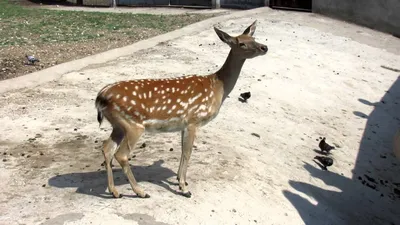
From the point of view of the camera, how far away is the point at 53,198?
575 cm

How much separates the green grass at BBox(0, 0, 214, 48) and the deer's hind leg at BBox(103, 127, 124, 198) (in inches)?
396

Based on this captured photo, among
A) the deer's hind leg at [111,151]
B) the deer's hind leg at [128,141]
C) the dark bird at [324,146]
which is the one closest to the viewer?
the deer's hind leg at [128,141]

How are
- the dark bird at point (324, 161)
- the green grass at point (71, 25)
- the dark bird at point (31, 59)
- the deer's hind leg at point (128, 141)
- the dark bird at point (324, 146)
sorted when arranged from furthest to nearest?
the green grass at point (71, 25)
the dark bird at point (31, 59)
the dark bird at point (324, 146)
the dark bird at point (324, 161)
the deer's hind leg at point (128, 141)

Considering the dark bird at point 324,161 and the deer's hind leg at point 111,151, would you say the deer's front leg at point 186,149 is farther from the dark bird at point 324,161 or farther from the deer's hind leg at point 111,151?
the dark bird at point 324,161

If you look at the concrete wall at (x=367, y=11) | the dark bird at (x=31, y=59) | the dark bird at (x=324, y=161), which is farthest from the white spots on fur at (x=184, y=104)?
the concrete wall at (x=367, y=11)

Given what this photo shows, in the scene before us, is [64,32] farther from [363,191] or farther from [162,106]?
[162,106]

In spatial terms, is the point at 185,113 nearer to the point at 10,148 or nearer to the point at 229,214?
the point at 229,214

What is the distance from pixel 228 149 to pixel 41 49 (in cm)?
851

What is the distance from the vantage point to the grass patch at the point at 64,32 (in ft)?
44.1

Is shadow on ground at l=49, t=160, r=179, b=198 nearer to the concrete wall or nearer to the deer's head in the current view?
the deer's head

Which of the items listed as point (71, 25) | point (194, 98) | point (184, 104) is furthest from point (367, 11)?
point (184, 104)

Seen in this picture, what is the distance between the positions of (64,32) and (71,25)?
1.70 m

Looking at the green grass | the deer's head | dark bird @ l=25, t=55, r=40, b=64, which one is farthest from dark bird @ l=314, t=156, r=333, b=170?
the green grass

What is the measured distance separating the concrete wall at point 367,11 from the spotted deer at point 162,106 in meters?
14.5
